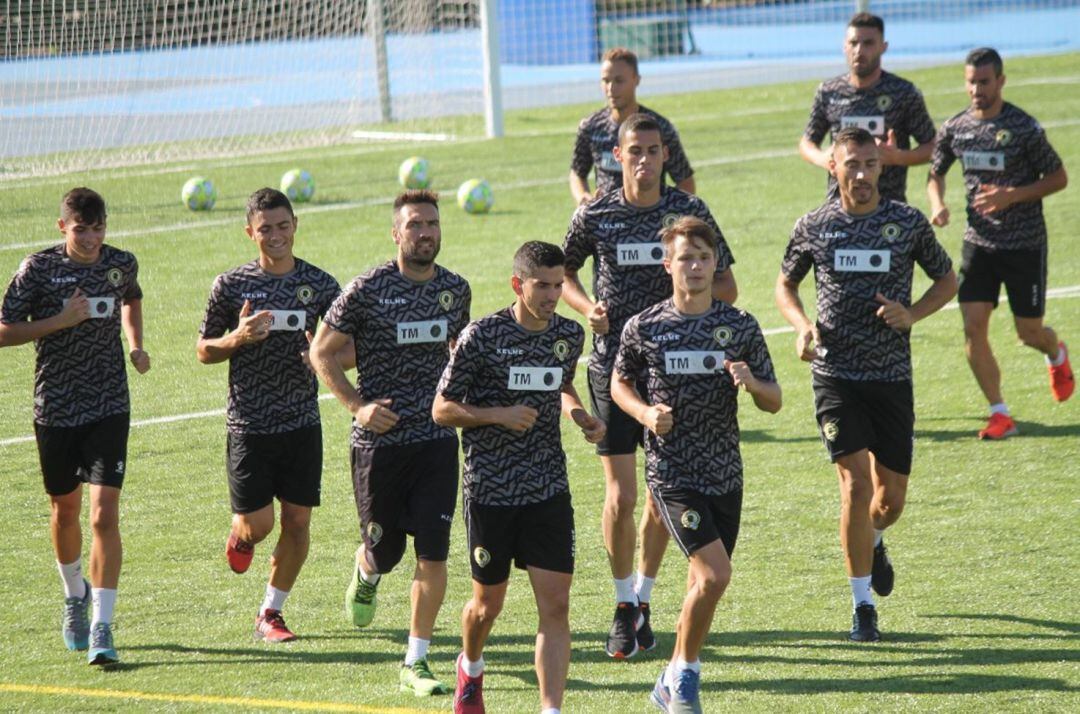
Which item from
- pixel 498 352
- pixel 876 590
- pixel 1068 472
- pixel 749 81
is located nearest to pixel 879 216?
pixel 876 590

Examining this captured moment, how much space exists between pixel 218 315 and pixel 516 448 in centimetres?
202

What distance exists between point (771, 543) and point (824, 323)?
5.40 ft

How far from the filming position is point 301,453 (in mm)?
8062

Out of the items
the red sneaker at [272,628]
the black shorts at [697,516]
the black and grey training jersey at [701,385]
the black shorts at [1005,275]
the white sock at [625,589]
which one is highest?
the black and grey training jersey at [701,385]

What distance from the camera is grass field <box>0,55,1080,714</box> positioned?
23.9 ft

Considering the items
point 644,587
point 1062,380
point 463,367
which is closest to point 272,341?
point 463,367

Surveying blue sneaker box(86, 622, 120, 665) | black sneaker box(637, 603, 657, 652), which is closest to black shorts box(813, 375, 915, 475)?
black sneaker box(637, 603, 657, 652)

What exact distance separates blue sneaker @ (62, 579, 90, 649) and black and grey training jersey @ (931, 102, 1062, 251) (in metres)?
6.65

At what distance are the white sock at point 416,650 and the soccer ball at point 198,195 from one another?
44.5ft

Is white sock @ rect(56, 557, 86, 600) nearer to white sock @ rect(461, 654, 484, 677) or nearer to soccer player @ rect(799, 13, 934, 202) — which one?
white sock @ rect(461, 654, 484, 677)

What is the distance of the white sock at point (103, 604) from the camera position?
25.4 ft

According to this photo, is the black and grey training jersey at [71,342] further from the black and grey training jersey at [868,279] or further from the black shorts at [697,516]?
the black and grey training jersey at [868,279]

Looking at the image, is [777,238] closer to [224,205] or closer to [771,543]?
[224,205]

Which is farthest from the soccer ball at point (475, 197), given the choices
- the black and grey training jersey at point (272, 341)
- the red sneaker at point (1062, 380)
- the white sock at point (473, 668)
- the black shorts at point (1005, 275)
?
the white sock at point (473, 668)
